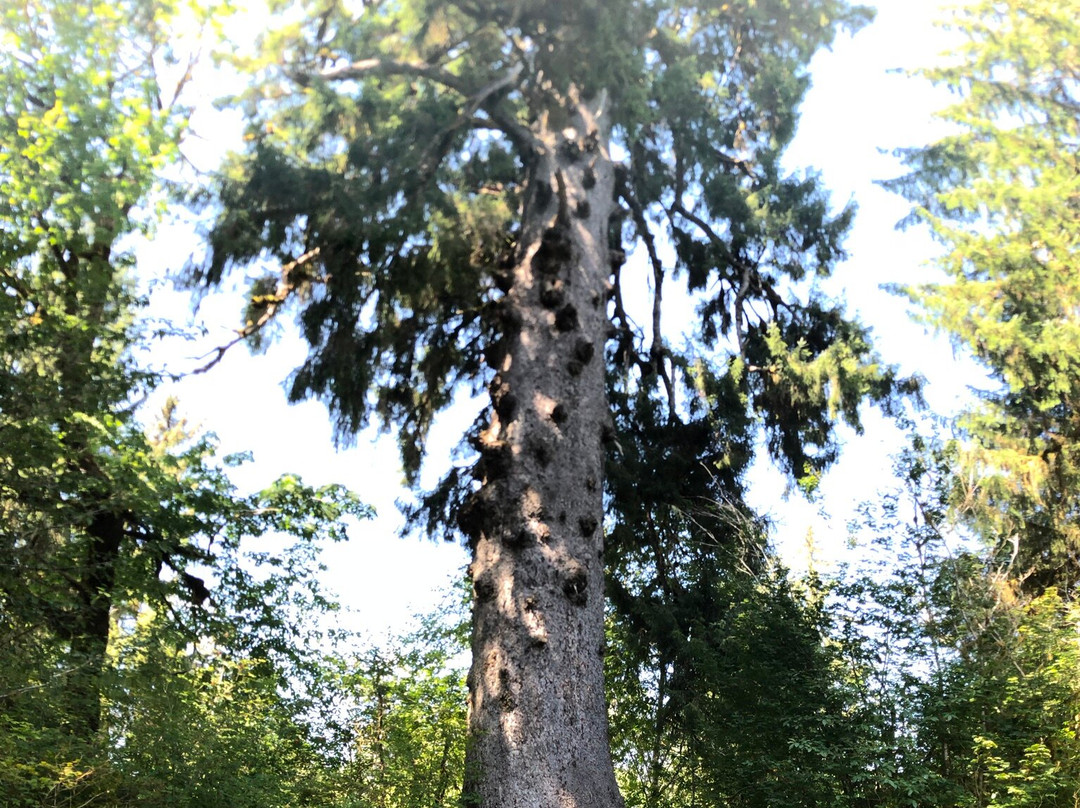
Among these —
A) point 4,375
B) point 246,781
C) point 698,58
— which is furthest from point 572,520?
point 698,58

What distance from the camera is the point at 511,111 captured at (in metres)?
8.90

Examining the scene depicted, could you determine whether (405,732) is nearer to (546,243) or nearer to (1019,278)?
(546,243)

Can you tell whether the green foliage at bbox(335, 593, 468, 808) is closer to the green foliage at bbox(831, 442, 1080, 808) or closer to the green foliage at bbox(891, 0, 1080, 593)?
the green foliage at bbox(831, 442, 1080, 808)

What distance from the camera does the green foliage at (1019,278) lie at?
9.08 metres

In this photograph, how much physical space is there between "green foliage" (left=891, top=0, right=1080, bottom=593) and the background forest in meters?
0.04

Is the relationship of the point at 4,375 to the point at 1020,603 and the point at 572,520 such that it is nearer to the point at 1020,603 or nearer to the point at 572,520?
the point at 572,520

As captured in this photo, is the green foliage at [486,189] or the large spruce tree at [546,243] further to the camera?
the green foliage at [486,189]

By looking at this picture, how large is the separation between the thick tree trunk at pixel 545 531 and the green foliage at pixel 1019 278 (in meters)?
4.89

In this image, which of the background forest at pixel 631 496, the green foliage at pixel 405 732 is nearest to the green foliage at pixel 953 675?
the background forest at pixel 631 496

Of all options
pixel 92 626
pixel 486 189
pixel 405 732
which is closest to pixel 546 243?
pixel 486 189

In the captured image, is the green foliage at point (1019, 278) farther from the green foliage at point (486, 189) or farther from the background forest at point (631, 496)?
the green foliage at point (486, 189)

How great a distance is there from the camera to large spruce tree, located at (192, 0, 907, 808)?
611 cm

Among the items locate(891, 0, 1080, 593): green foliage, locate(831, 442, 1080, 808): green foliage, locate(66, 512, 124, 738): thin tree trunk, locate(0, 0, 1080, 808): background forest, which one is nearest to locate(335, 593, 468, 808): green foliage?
locate(0, 0, 1080, 808): background forest

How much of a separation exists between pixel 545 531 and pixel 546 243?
2821mm
